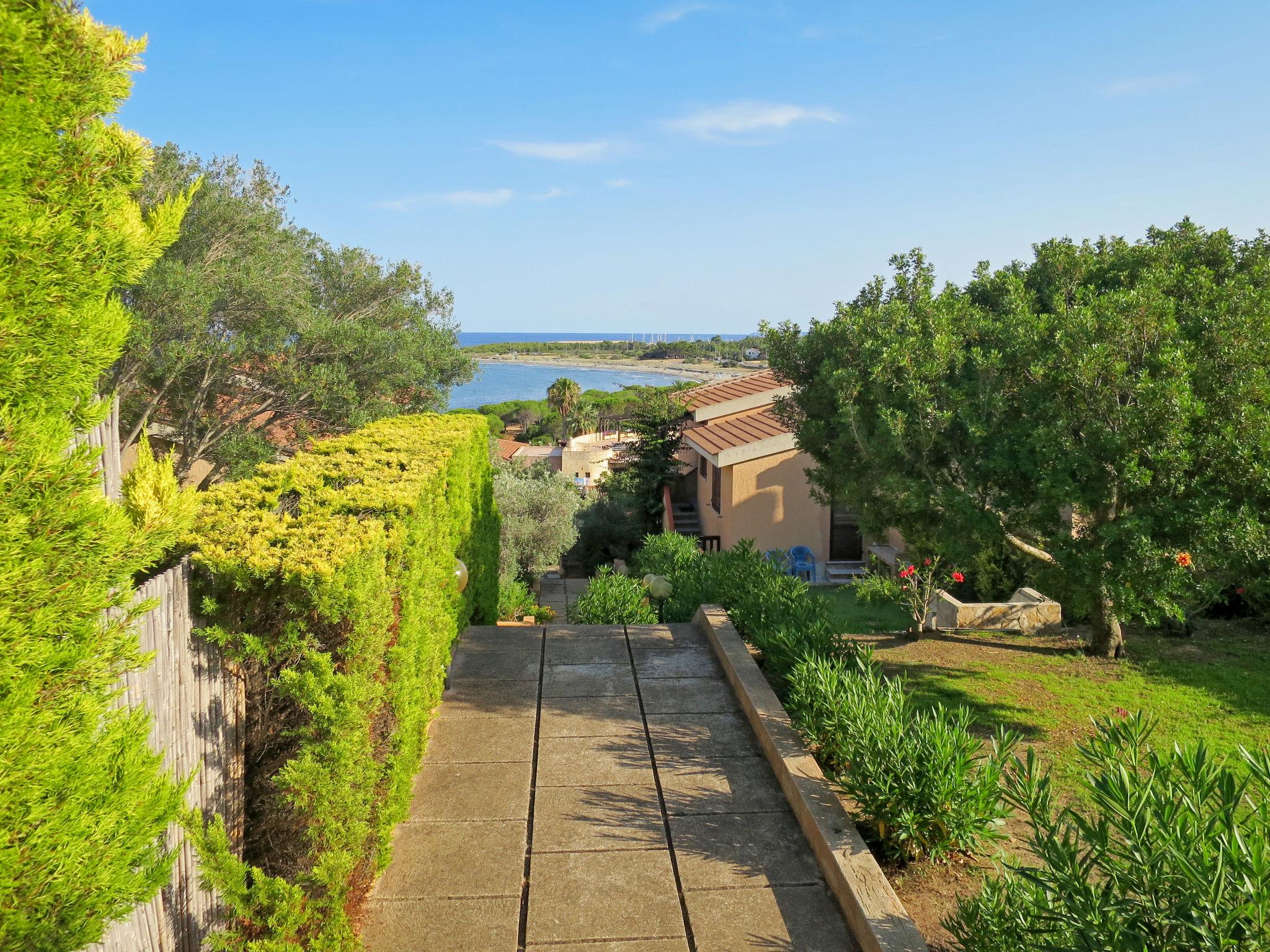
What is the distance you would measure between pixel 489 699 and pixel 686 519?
2031 cm

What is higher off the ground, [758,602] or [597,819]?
[758,602]

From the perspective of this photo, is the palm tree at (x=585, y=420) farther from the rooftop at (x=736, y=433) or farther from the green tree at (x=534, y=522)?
the green tree at (x=534, y=522)

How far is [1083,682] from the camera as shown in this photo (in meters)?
10.5

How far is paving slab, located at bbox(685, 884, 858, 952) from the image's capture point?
169 inches

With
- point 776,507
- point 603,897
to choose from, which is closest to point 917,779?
point 603,897

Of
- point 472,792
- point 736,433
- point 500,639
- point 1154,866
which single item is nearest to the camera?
point 1154,866

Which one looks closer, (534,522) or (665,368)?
(534,522)

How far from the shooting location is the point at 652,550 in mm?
14055

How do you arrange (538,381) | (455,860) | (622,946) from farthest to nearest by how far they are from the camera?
(538,381) → (455,860) → (622,946)

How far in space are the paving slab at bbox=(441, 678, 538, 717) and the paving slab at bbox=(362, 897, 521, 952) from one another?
2684 millimetres

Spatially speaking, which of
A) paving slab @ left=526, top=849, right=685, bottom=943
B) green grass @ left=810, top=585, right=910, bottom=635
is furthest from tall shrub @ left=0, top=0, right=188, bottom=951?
green grass @ left=810, top=585, right=910, bottom=635

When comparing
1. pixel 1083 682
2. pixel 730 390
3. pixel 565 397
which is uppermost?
pixel 565 397

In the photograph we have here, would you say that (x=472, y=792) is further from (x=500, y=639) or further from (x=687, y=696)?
(x=500, y=639)

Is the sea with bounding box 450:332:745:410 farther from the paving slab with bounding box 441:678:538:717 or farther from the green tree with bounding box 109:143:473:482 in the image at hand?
the paving slab with bounding box 441:678:538:717
